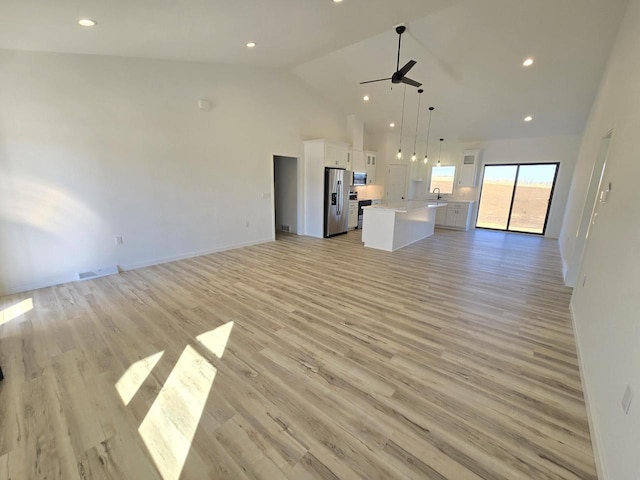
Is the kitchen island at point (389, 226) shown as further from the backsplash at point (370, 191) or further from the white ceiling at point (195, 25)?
the white ceiling at point (195, 25)

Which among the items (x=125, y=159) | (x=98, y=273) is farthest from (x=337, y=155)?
(x=98, y=273)

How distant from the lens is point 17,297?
3477 millimetres

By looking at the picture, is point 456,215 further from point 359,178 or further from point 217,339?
point 217,339

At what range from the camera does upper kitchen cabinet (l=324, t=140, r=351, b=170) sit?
6.73 metres

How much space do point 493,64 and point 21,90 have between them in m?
7.06

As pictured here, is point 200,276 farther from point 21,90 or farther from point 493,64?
point 493,64

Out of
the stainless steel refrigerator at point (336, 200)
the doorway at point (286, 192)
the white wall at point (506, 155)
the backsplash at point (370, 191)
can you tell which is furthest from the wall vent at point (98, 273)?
the white wall at point (506, 155)

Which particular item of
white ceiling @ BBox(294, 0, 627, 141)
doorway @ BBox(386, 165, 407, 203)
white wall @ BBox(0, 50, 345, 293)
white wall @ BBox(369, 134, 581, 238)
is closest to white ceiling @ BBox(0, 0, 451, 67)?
white wall @ BBox(0, 50, 345, 293)

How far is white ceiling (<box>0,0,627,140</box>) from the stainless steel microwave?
220 centimetres

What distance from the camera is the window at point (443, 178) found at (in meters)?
9.12

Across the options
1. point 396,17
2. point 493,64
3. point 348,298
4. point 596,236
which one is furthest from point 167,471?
point 493,64

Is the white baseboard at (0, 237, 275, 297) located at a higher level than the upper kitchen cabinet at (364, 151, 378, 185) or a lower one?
lower

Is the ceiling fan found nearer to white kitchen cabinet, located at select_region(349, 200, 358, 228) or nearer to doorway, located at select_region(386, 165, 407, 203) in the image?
white kitchen cabinet, located at select_region(349, 200, 358, 228)

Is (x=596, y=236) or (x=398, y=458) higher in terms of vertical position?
(x=596, y=236)
